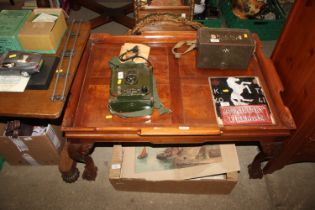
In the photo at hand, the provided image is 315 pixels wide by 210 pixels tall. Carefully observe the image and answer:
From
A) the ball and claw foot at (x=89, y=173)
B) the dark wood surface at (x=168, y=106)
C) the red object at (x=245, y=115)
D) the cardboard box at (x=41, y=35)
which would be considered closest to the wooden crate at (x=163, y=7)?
the dark wood surface at (x=168, y=106)

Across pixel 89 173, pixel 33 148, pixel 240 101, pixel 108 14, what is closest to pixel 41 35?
pixel 33 148

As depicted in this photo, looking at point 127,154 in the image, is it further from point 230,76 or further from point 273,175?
point 273,175

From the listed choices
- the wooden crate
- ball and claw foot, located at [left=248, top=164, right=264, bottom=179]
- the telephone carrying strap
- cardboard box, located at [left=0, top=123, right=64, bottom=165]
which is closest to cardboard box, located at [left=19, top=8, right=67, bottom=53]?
cardboard box, located at [left=0, top=123, right=64, bottom=165]

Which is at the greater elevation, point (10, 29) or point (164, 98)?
point (10, 29)

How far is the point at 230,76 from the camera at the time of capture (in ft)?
5.65

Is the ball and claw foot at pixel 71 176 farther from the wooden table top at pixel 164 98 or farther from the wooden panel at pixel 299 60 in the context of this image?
the wooden panel at pixel 299 60

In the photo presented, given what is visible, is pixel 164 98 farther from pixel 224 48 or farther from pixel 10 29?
pixel 10 29

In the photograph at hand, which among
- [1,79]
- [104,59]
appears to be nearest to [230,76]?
[104,59]

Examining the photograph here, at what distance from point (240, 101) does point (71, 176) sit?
151 centimetres

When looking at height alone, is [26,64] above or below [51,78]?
above

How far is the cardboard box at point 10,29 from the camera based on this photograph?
1.72 meters

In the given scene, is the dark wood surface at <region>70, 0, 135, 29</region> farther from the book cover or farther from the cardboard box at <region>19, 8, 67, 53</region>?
the book cover

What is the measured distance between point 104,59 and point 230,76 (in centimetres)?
91

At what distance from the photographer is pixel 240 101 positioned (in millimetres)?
1579
